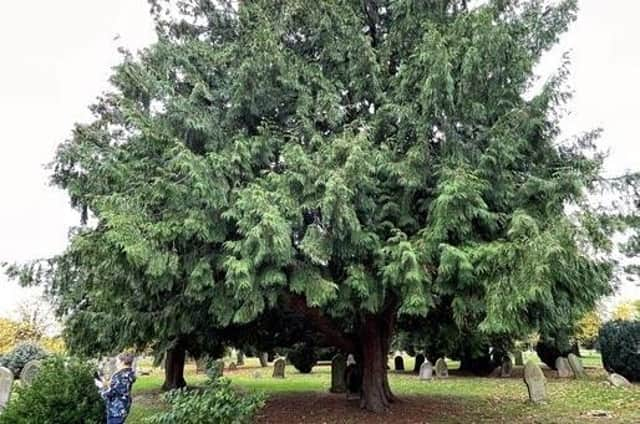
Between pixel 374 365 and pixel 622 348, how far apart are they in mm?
9906

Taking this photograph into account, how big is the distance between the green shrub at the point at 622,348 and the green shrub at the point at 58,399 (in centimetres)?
1502

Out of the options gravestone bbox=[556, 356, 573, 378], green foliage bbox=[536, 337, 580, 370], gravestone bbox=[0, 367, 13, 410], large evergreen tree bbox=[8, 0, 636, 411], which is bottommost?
gravestone bbox=[0, 367, 13, 410]

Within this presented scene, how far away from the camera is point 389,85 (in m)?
8.41

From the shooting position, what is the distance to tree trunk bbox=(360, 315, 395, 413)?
9.62 metres

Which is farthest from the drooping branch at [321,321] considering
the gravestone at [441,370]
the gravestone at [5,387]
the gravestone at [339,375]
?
the gravestone at [441,370]

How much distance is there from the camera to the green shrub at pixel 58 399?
21.9 feet

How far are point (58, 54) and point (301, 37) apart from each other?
7.05 meters

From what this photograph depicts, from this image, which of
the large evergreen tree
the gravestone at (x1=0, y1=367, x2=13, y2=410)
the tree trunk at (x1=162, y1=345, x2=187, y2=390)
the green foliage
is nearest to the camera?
the large evergreen tree

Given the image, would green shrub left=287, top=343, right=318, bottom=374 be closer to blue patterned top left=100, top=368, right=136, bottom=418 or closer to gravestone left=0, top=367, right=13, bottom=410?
gravestone left=0, top=367, right=13, bottom=410

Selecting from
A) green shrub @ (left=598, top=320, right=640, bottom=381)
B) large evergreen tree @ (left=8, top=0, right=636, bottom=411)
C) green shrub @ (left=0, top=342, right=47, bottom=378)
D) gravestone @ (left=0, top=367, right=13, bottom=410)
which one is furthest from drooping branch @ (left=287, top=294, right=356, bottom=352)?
green shrub @ (left=0, top=342, right=47, bottom=378)

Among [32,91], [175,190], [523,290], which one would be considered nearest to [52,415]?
[175,190]

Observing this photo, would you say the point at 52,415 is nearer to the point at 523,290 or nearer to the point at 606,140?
the point at 523,290

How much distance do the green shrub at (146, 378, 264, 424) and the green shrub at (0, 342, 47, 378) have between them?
17.1m

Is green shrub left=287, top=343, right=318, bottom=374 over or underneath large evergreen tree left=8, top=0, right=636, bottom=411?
underneath
